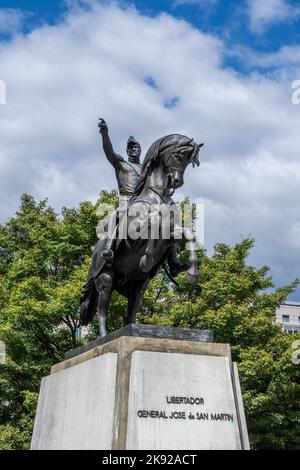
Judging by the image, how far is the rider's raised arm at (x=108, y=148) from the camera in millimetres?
10312

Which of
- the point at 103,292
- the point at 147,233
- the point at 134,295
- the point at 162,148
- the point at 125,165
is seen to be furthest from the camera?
the point at 125,165

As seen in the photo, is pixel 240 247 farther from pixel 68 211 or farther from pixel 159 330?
pixel 159 330

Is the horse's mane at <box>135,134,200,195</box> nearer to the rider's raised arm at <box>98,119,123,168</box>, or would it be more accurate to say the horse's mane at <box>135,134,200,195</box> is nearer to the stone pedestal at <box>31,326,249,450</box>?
the rider's raised arm at <box>98,119,123,168</box>

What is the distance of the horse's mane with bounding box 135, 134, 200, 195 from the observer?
9375 mm

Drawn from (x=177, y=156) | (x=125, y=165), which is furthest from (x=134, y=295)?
(x=177, y=156)

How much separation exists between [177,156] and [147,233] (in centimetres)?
126

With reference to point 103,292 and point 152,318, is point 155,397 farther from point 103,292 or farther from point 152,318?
point 152,318

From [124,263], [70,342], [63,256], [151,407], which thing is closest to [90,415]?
[151,407]

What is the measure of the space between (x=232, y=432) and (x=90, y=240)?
19.8 meters

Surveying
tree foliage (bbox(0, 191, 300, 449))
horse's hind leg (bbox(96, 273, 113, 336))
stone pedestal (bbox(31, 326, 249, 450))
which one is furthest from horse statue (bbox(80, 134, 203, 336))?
tree foliage (bbox(0, 191, 300, 449))

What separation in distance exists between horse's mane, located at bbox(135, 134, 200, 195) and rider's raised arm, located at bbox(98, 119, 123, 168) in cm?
109

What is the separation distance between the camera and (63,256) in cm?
2711

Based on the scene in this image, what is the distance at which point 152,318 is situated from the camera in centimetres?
2355
